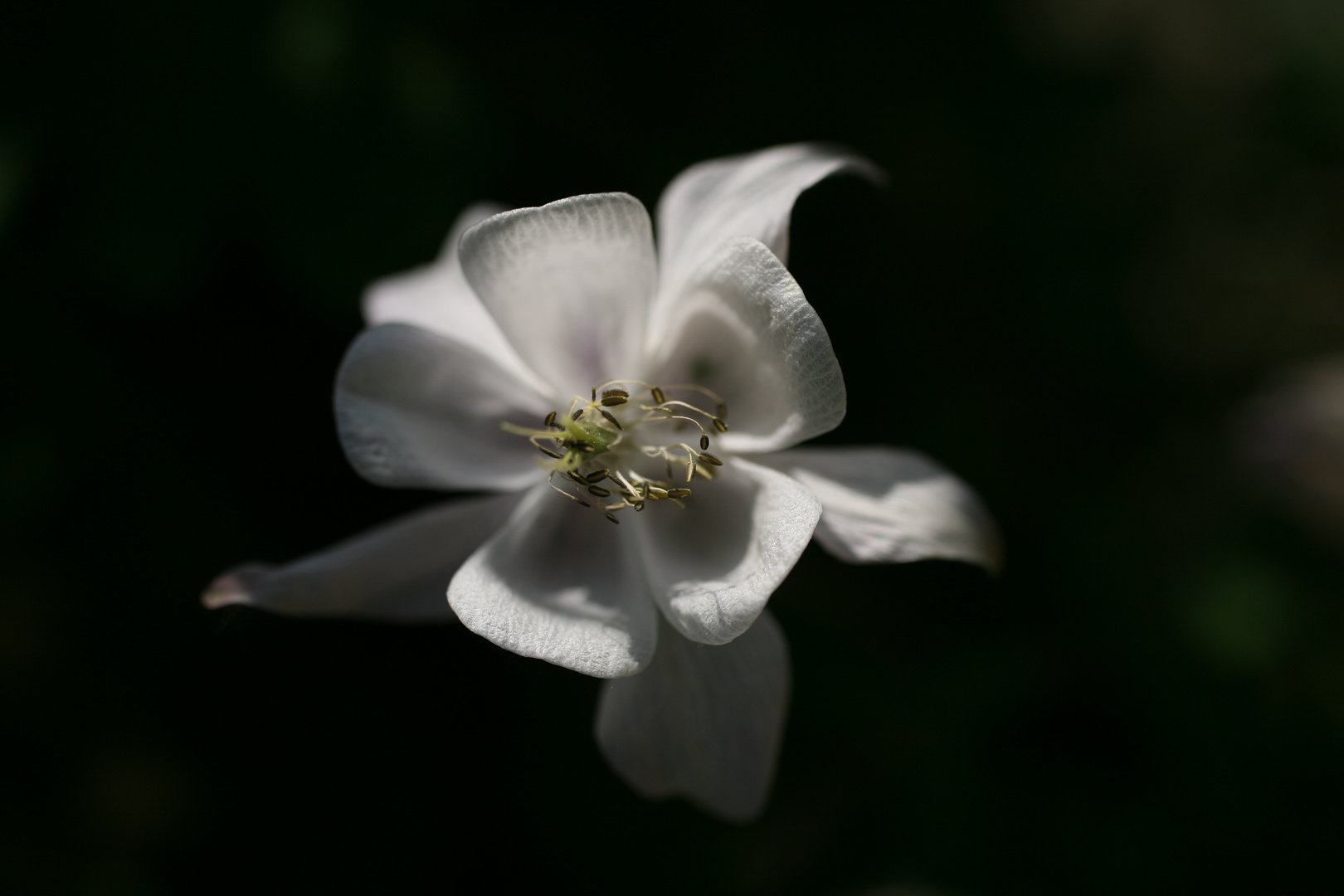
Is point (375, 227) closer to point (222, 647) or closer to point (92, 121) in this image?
point (92, 121)

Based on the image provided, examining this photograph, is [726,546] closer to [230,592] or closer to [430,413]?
[430,413]

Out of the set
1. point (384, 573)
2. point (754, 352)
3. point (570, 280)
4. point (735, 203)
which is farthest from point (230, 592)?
point (735, 203)

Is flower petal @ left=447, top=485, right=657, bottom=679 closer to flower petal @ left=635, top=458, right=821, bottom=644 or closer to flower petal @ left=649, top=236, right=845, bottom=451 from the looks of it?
flower petal @ left=635, top=458, right=821, bottom=644

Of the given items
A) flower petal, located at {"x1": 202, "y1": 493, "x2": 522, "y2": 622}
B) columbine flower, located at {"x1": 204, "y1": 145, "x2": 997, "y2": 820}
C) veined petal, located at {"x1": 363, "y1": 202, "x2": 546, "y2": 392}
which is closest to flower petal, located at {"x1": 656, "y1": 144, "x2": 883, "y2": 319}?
columbine flower, located at {"x1": 204, "y1": 145, "x2": 997, "y2": 820}

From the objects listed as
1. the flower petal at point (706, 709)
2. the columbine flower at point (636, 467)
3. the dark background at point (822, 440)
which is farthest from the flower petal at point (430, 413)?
the dark background at point (822, 440)

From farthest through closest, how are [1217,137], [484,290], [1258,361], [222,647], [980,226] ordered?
[1258,361] → [1217,137] → [980,226] → [222,647] → [484,290]

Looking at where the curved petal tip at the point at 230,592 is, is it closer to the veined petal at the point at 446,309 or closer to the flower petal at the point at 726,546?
the veined petal at the point at 446,309

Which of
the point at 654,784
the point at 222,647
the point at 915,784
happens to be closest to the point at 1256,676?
the point at 915,784

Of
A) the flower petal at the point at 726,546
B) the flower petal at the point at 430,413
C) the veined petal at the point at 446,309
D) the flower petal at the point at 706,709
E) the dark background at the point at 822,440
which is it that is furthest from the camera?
the dark background at the point at 822,440
